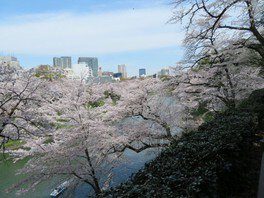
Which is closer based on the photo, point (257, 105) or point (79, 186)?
point (257, 105)

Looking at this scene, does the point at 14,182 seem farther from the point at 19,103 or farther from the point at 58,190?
the point at 19,103

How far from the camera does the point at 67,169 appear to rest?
983 centimetres

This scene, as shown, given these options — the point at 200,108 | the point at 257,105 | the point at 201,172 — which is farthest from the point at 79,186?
the point at 201,172

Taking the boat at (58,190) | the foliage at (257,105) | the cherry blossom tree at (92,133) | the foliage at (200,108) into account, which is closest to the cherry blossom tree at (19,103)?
the cherry blossom tree at (92,133)

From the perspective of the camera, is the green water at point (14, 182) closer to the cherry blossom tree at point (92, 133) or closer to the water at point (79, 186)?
the water at point (79, 186)

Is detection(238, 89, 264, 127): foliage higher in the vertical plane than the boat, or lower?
higher

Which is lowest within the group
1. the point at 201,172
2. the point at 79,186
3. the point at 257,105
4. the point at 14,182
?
the point at 14,182

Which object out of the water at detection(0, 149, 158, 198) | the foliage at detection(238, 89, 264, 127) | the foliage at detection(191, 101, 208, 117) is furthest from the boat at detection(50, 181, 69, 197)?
the foliage at detection(238, 89, 264, 127)

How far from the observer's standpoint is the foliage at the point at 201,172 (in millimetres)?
3138

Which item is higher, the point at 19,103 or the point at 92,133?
the point at 19,103

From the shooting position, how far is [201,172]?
343 cm

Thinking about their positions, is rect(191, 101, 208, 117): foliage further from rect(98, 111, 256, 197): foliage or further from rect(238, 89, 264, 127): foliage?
rect(98, 111, 256, 197): foliage

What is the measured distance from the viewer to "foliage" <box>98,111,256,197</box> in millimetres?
3138

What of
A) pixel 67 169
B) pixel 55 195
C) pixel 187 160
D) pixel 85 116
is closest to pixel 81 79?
pixel 85 116
